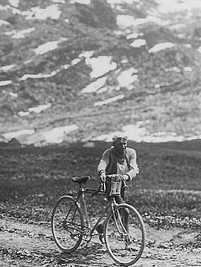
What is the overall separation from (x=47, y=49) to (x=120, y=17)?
1040cm

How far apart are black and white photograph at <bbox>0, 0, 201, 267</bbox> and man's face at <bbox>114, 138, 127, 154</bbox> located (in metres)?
0.03

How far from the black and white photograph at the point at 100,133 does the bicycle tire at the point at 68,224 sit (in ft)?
0.10

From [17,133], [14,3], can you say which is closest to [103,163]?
[17,133]

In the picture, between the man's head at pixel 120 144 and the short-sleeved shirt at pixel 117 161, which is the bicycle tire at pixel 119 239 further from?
the man's head at pixel 120 144

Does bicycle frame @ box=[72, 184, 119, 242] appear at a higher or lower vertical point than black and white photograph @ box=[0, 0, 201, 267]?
higher

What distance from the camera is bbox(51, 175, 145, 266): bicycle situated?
10539 millimetres

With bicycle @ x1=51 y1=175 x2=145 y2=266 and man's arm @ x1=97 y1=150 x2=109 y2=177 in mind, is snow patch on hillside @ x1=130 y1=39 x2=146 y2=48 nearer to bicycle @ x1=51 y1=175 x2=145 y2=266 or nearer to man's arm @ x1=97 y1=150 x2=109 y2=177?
bicycle @ x1=51 y1=175 x2=145 y2=266

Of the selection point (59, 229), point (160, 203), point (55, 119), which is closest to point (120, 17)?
point (55, 119)

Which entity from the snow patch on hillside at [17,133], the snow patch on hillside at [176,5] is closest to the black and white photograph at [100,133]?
the snow patch on hillside at [17,133]

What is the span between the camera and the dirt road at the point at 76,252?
11.0 m

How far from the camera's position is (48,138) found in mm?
47656

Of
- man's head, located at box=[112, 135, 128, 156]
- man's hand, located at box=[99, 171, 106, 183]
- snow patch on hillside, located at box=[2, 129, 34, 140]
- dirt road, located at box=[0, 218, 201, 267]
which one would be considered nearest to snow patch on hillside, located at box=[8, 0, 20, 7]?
snow patch on hillside, located at box=[2, 129, 34, 140]

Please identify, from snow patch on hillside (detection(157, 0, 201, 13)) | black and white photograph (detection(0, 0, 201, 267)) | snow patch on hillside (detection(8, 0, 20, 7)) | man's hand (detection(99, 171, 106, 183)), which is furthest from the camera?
snow patch on hillside (detection(8, 0, 20, 7))

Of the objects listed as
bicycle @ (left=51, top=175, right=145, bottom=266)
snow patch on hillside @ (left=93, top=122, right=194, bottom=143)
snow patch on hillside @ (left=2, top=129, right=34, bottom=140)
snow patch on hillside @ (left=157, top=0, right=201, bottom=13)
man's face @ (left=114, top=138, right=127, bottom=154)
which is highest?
man's face @ (left=114, top=138, right=127, bottom=154)
